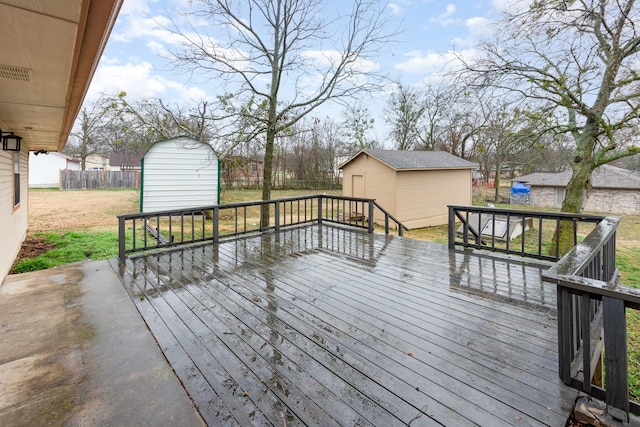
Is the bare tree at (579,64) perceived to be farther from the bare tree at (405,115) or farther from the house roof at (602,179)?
the house roof at (602,179)

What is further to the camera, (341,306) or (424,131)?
(424,131)

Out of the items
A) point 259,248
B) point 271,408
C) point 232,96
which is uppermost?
point 232,96

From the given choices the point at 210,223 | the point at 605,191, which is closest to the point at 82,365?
the point at 210,223

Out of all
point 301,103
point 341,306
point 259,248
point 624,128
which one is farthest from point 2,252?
point 624,128

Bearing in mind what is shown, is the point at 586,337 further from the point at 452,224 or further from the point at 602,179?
the point at 602,179

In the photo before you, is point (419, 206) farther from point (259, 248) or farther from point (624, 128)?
point (259, 248)

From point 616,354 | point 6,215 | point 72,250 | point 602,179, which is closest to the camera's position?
point 616,354

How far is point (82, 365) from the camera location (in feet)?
7.33

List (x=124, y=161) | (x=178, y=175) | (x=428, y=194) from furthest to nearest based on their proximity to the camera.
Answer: (x=124, y=161), (x=428, y=194), (x=178, y=175)

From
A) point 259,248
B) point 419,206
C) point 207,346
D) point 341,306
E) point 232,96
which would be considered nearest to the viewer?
point 207,346

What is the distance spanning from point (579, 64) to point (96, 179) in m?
25.7

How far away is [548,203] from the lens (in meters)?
22.2

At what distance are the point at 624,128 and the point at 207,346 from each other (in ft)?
30.7

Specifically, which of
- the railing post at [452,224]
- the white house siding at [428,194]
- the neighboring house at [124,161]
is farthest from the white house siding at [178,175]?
the neighboring house at [124,161]
